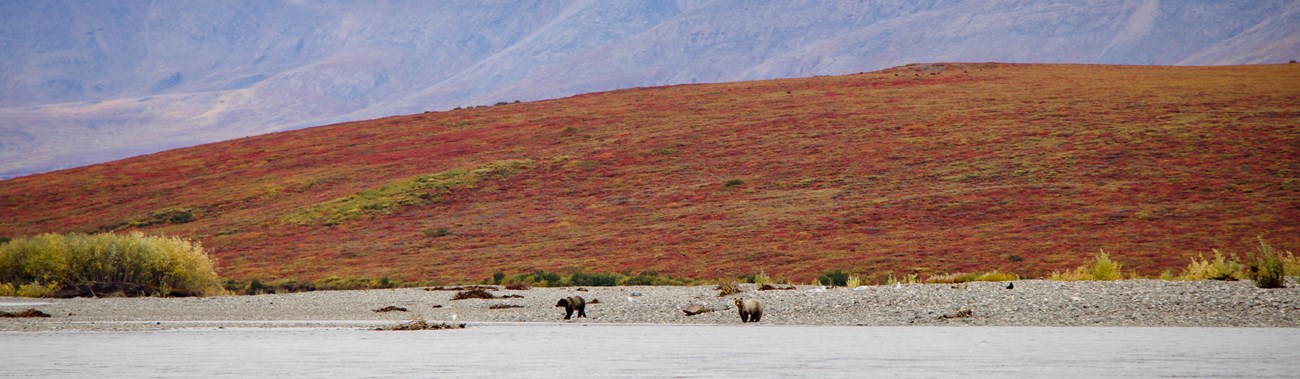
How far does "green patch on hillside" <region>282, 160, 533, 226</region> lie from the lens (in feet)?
169

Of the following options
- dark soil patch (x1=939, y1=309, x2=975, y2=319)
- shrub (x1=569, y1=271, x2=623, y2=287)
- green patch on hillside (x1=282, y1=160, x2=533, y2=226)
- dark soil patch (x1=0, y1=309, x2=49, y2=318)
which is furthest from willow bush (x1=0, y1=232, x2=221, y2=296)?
dark soil patch (x1=939, y1=309, x2=975, y2=319)

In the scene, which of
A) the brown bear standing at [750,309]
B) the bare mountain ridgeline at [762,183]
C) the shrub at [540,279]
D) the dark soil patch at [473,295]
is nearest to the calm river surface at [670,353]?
the brown bear standing at [750,309]

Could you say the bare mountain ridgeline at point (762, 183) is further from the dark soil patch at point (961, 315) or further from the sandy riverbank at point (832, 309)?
the dark soil patch at point (961, 315)

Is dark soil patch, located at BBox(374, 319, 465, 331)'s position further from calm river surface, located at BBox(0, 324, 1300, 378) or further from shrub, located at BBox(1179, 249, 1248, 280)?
shrub, located at BBox(1179, 249, 1248, 280)

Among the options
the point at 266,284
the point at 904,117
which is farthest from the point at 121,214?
the point at 904,117

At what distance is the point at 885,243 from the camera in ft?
130

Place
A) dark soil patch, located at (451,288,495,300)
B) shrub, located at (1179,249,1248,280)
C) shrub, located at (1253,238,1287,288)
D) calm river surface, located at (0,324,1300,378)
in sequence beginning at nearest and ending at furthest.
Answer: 1. calm river surface, located at (0,324,1300,378)
2. shrub, located at (1253,238,1287,288)
3. shrub, located at (1179,249,1248,280)
4. dark soil patch, located at (451,288,495,300)

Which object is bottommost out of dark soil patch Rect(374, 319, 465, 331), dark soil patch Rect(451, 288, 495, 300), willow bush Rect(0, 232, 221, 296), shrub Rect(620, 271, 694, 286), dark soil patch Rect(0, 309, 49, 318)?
dark soil patch Rect(374, 319, 465, 331)

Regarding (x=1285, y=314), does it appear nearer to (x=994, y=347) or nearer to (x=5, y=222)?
(x=994, y=347)

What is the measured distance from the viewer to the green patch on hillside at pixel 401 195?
2029 inches

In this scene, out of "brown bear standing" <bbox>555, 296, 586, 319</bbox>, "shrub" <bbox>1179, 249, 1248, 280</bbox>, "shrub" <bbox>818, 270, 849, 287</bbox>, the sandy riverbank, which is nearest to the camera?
the sandy riverbank

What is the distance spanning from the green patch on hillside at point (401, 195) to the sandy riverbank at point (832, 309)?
75.8 ft

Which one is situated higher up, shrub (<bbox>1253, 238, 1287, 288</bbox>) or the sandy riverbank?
shrub (<bbox>1253, 238, 1287, 288</bbox>)

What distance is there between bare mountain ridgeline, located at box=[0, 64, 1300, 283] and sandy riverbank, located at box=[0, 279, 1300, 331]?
36.0 feet
